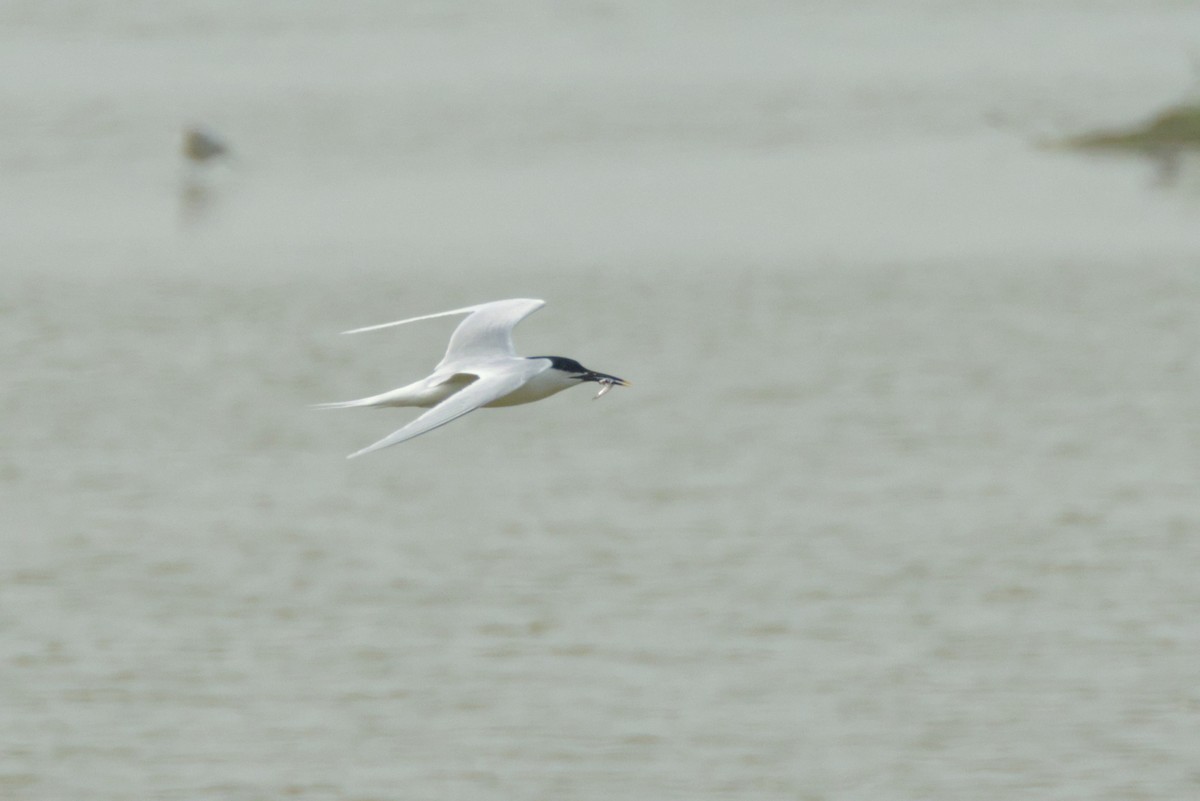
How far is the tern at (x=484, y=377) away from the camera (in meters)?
9.49

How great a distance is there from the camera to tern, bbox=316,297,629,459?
374 inches

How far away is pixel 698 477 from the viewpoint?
2142 cm

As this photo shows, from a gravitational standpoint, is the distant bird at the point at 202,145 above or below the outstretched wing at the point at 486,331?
above

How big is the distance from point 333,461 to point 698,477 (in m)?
3.15

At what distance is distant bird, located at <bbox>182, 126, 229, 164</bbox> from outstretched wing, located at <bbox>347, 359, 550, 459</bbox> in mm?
32917

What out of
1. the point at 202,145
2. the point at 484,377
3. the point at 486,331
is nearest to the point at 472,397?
the point at 484,377

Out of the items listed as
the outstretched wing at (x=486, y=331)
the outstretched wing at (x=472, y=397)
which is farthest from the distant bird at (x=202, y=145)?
the outstretched wing at (x=472, y=397)

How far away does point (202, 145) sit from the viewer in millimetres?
42719

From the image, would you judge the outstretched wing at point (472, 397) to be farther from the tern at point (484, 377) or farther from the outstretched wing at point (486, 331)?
the outstretched wing at point (486, 331)

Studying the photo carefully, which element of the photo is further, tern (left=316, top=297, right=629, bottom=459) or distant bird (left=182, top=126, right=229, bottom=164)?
distant bird (left=182, top=126, right=229, bottom=164)

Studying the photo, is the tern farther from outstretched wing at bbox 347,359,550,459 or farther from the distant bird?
the distant bird

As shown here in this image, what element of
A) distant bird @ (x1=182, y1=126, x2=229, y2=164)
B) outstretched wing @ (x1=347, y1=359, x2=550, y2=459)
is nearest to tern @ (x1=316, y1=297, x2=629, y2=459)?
outstretched wing @ (x1=347, y1=359, x2=550, y2=459)

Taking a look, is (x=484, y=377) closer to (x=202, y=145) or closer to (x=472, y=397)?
(x=472, y=397)

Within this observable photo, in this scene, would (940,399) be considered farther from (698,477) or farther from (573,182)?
(573,182)
